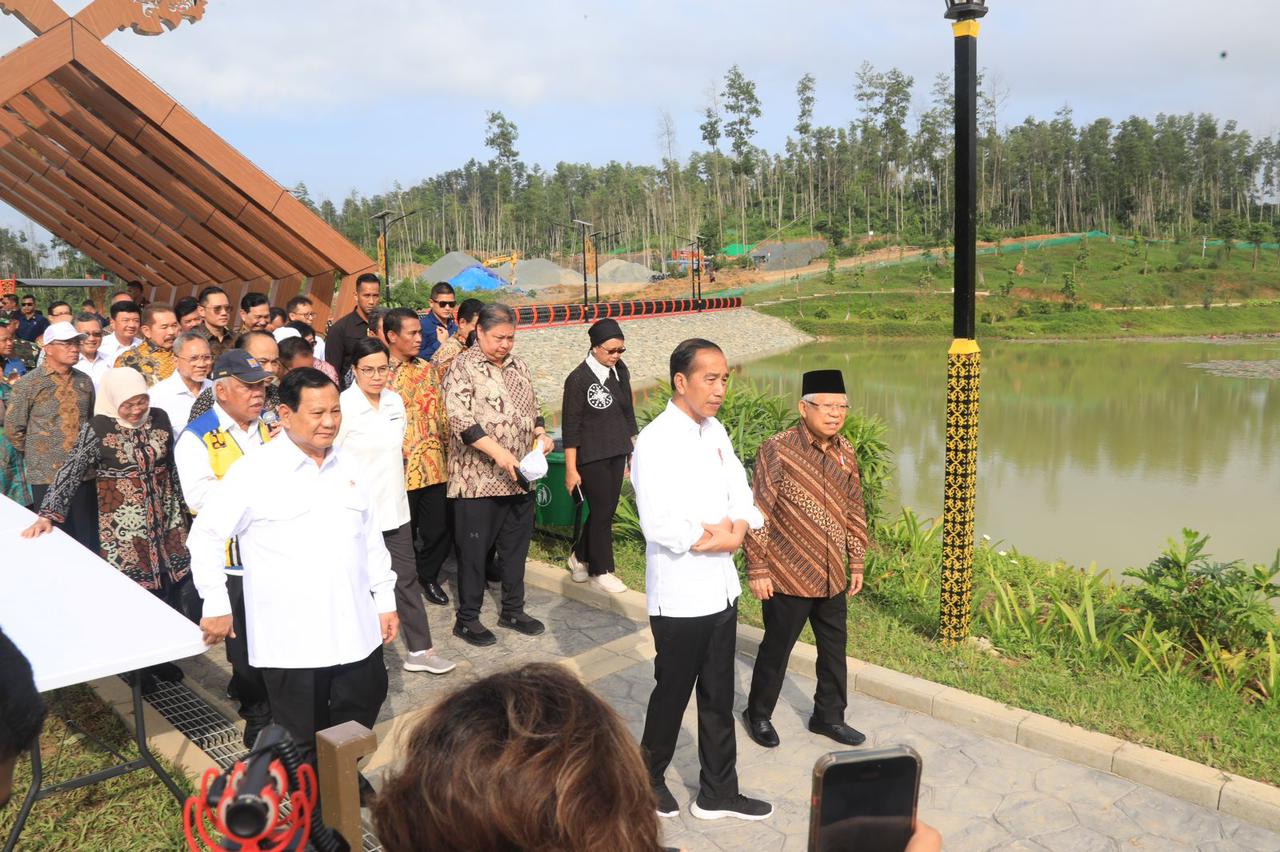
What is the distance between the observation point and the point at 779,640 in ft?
12.8

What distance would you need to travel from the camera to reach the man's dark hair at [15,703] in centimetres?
114

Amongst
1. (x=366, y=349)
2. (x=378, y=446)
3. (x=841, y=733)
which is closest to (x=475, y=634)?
(x=378, y=446)

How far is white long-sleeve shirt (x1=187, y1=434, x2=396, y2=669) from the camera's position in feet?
10.2

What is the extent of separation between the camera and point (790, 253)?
71188 millimetres

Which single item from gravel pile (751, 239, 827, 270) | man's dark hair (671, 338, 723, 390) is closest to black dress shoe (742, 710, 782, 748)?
man's dark hair (671, 338, 723, 390)

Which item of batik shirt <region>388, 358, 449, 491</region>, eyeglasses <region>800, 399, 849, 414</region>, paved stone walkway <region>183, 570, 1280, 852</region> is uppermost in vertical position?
eyeglasses <region>800, 399, 849, 414</region>

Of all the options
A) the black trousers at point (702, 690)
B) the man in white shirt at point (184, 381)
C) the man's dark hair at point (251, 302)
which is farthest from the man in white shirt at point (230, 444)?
the man's dark hair at point (251, 302)

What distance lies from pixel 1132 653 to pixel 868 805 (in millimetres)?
4263

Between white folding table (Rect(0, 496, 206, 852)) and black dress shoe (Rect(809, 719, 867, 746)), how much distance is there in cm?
246

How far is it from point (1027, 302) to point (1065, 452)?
38.7 metres

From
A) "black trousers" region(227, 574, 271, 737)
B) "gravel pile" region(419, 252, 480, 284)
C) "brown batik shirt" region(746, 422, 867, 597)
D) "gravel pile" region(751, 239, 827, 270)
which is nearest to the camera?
"black trousers" region(227, 574, 271, 737)

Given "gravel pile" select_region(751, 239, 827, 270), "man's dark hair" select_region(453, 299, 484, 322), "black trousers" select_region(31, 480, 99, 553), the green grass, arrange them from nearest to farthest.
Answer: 1. the green grass
2. "black trousers" select_region(31, 480, 99, 553)
3. "man's dark hair" select_region(453, 299, 484, 322)
4. "gravel pile" select_region(751, 239, 827, 270)

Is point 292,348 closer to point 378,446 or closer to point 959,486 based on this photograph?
point 378,446

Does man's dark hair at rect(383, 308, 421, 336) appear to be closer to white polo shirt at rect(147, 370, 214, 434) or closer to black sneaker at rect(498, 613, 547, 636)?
white polo shirt at rect(147, 370, 214, 434)
